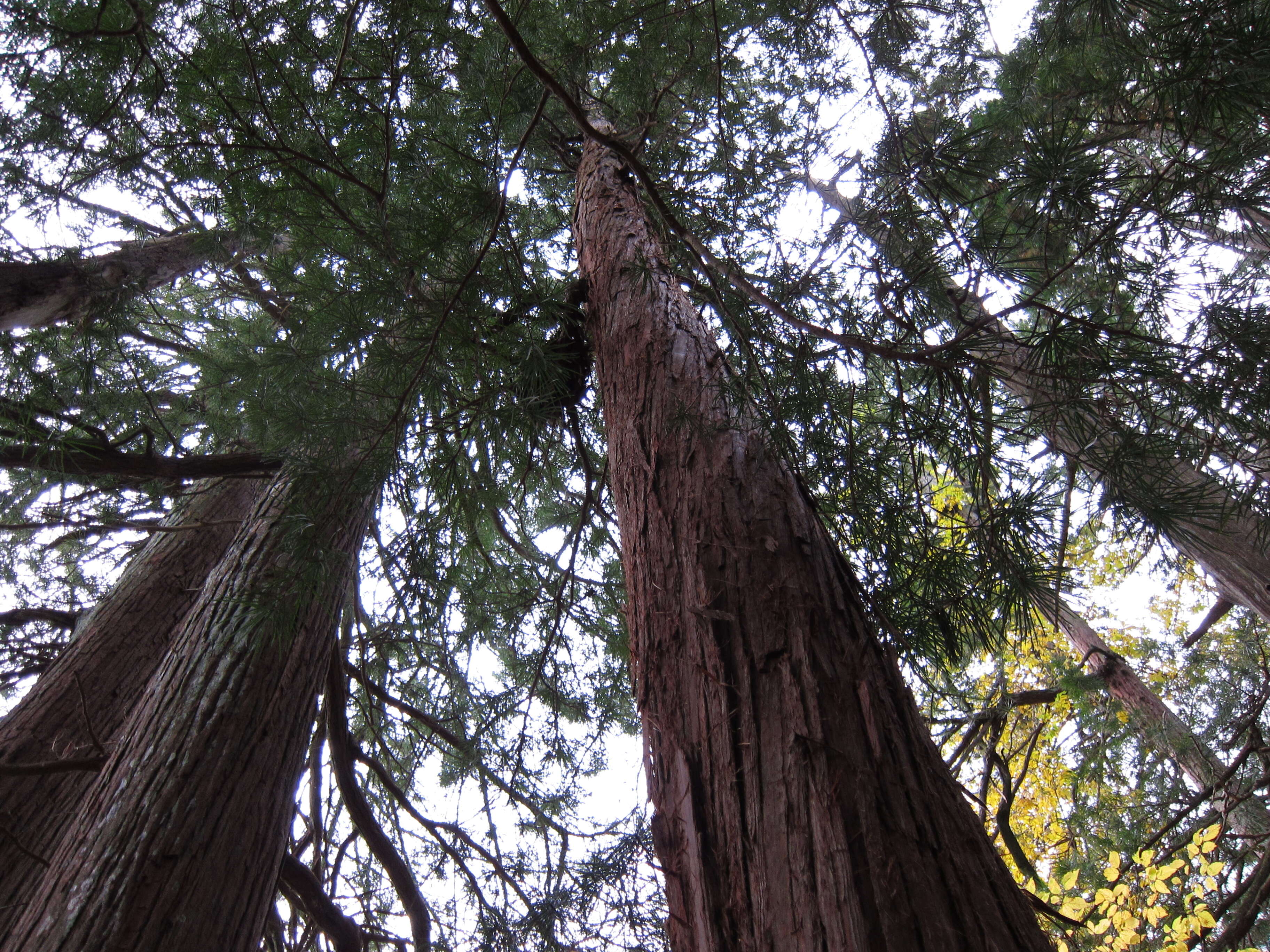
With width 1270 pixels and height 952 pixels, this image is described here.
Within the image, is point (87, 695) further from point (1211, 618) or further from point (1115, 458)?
point (1211, 618)

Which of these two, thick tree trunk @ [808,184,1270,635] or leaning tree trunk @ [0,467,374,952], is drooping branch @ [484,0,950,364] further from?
leaning tree trunk @ [0,467,374,952]

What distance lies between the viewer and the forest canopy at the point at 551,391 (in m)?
1.52

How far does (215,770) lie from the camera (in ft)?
6.75

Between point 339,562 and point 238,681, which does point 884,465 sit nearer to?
point 339,562

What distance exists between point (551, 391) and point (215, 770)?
1494 mm

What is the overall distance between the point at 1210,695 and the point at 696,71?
245 inches

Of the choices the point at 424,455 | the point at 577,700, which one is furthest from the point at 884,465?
the point at 577,700

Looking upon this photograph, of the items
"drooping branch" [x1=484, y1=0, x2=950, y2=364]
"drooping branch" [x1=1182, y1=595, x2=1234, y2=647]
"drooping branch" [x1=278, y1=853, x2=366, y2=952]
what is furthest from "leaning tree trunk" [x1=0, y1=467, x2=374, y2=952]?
"drooping branch" [x1=1182, y1=595, x2=1234, y2=647]

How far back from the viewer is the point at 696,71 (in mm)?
3070

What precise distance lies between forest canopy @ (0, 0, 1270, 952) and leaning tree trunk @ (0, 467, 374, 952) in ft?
0.06

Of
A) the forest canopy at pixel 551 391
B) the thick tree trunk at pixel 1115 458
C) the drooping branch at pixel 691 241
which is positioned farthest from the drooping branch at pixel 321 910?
the thick tree trunk at pixel 1115 458

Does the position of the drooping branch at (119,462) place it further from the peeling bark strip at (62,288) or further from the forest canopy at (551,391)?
the peeling bark strip at (62,288)

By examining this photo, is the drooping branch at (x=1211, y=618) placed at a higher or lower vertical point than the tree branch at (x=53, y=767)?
higher

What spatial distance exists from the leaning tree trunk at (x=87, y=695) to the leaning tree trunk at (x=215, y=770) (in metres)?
0.19
